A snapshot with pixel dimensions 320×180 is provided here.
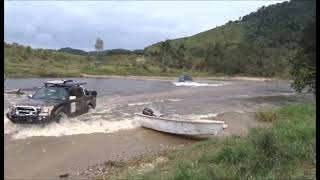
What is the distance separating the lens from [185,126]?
1869cm

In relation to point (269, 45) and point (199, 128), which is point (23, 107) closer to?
point (199, 128)

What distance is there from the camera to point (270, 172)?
342 inches

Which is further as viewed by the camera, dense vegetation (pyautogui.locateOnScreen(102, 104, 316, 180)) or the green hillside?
the green hillside

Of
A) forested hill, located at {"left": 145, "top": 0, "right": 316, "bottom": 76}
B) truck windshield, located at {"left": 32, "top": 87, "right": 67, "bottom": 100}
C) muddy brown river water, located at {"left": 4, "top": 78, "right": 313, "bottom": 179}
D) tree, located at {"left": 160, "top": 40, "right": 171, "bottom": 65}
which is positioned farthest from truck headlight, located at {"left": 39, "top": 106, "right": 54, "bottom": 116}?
tree, located at {"left": 160, "top": 40, "right": 171, "bottom": 65}

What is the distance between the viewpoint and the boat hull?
18.2m

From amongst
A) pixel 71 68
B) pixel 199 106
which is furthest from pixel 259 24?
pixel 199 106

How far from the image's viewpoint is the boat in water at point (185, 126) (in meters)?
18.2

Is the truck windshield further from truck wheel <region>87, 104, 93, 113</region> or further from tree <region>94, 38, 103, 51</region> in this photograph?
tree <region>94, 38, 103, 51</region>

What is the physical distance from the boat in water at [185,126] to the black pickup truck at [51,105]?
3177 millimetres

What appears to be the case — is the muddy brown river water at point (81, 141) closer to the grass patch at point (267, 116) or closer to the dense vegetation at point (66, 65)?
the grass patch at point (267, 116)

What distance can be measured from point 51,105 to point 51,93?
134 centimetres

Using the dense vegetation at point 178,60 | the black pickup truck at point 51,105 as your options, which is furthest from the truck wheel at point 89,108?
the dense vegetation at point 178,60

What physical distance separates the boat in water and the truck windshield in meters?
3.50

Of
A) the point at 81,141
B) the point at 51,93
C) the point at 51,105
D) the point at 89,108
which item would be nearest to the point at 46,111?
the point at 51,105
